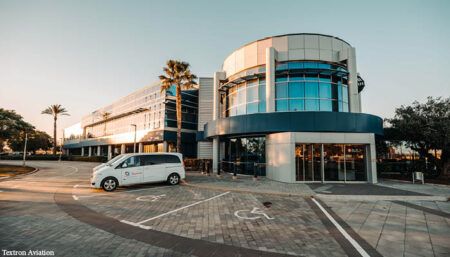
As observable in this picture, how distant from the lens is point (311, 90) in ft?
61.9

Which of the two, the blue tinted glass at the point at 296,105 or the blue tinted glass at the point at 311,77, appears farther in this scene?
the blue tinted glass at the point at 311,77

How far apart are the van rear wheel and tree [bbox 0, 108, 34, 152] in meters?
24.9

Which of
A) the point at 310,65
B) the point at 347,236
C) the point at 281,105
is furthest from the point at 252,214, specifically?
the point at 310,65

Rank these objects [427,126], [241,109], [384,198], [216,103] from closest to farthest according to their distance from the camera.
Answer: [384,198]
[427,126]
[241,109]
[216,103]

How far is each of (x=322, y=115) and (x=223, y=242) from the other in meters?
13.4

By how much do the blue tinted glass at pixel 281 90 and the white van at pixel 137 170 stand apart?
34.2ft

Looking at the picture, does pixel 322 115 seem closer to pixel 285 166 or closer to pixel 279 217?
pixel 285 166

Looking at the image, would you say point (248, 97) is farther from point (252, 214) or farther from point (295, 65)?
point (252, 214)

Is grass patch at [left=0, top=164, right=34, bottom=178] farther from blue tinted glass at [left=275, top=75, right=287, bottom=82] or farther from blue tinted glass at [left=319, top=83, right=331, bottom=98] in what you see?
blue tinted glass at [left=319, top=83, right=331, bottom=98]

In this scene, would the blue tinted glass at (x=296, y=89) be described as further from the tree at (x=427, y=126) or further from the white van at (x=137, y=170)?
the white van at (x=137, y=170)

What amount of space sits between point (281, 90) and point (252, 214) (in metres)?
14.0

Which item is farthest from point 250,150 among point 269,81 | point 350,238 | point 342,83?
point 350,238

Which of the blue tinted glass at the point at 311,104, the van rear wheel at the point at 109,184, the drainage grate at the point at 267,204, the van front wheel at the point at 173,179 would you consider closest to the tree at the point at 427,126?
the blue tinted glass at the point at 311,104

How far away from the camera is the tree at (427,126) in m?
17.5
